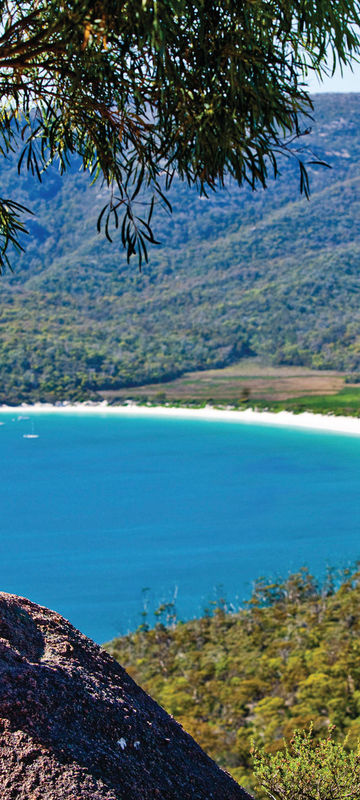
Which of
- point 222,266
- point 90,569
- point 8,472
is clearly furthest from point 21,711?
point 222,266

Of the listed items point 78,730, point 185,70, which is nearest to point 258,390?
point 185,70

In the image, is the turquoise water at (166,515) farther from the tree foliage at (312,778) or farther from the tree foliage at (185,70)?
the tree foliage at (185,70)

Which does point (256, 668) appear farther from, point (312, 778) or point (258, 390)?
point (258, 390)

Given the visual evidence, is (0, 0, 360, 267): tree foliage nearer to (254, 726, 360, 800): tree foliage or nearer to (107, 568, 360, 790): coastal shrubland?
(254, 726, 360, 800): tree foliage

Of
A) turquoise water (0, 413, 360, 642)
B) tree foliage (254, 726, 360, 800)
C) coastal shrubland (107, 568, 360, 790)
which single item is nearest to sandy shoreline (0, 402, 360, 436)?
turquoise water (0, 413, 360, 642)

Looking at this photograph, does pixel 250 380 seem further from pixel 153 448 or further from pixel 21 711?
pixel 21 711

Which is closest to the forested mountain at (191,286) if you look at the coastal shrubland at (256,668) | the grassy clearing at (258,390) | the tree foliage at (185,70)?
the grassy clearing at (258,390)
